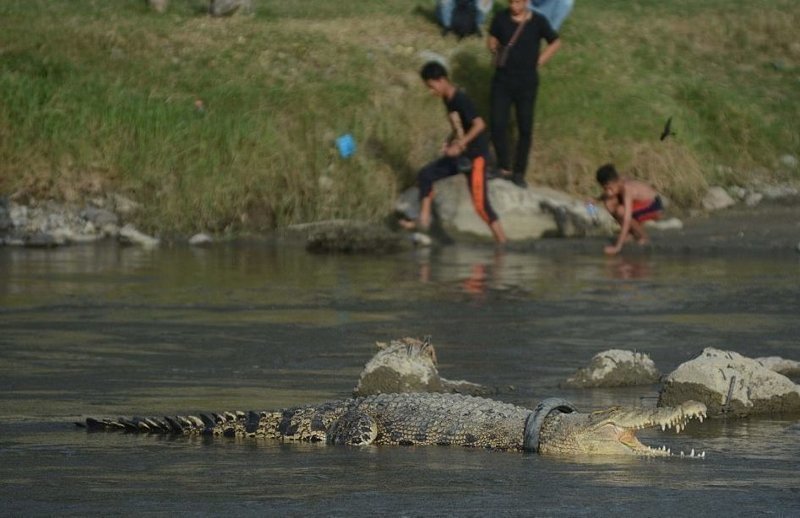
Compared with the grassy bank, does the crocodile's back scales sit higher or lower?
lower

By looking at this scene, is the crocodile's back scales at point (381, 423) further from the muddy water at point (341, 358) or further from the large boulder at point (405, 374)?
the large boulder at point (405, 374)

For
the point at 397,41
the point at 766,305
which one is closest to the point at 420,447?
the point at 766,305

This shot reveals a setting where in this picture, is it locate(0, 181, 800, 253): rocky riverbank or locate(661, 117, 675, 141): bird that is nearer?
locate(0, 181, 800, 253): rocky riverbank

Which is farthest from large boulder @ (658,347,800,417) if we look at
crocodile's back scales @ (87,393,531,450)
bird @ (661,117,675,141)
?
bird @ (661,117,675,141)

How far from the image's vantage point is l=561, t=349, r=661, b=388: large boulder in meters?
10.6

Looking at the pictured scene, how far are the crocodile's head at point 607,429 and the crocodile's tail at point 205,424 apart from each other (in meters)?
1.43

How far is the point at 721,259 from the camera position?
755 inches

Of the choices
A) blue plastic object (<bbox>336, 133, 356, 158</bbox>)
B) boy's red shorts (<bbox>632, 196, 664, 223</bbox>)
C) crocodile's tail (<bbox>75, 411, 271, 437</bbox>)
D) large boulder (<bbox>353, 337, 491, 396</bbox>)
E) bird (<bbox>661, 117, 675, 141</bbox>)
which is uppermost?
bird (<bbox>661, 117, 675, 141</bbox>)

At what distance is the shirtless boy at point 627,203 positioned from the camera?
1969cm

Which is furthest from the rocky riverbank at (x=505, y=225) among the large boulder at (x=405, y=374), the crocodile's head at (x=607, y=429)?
the crocodile's head at (x=607, y=429)

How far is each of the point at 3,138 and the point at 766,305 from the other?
10.3 m

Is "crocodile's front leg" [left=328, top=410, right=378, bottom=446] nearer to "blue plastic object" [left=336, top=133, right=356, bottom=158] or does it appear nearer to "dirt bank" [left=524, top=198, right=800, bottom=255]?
"dirt bank" [left=524, top=198, right=800, bottom=255]

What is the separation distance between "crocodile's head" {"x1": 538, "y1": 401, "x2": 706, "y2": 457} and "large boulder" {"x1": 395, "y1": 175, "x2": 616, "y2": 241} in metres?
12.2

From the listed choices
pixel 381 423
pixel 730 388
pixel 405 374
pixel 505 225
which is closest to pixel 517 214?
pixel 505 225
